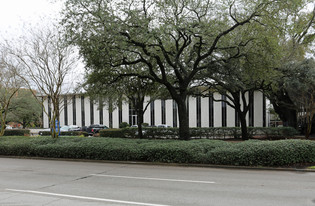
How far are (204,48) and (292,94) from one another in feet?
30.6

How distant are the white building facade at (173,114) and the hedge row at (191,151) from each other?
2112 cm

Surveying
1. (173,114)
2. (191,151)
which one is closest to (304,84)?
(191,151)

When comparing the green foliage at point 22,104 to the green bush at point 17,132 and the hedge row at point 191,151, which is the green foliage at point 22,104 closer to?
the green bush at point 17,132

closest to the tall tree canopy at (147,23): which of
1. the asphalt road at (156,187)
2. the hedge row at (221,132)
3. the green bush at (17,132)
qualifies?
the asphalt road at (156,187)

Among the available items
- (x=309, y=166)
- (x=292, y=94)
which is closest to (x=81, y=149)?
(x=309, y=166)

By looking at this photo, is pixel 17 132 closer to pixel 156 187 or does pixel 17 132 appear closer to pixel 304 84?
pixel 156 187

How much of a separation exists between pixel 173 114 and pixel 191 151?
107 ft

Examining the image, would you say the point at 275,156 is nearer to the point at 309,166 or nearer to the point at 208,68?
the point at 309,166

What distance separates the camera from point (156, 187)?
762 centimetres

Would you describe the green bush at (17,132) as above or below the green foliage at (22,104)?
below

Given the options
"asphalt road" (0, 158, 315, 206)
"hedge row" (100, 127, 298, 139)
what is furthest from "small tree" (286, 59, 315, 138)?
"asphalt road" (0, 158, 315, 206)

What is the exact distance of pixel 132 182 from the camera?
842 centimetres

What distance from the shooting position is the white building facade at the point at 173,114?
3822 cm

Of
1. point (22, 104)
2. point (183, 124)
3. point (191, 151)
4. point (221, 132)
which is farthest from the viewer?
point (22, 104)
